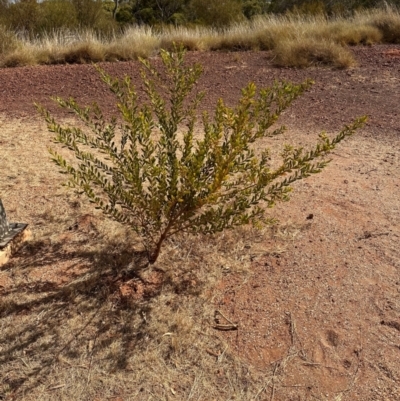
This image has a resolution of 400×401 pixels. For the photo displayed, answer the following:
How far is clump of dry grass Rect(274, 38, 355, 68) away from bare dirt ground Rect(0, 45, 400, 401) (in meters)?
4.03

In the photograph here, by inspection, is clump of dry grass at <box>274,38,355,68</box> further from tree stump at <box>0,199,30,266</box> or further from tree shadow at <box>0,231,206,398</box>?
tree stump at <box>0,199,30,266</box>

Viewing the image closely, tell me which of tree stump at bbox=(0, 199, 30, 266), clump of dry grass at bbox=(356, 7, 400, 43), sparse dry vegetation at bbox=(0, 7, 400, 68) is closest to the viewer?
tree stump at bbox=(0, 199, 30, 266)

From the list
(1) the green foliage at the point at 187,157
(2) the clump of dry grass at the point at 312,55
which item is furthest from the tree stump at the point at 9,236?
(2) the clump of dry grass at the point at 312,55

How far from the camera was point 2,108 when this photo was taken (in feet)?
17.5

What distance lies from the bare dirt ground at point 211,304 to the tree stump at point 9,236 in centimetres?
6

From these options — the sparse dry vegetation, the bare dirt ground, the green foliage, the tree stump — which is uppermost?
the sparse dry vegetation

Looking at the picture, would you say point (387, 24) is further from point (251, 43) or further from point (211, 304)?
point (211, 304)

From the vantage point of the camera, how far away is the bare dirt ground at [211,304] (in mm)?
1934

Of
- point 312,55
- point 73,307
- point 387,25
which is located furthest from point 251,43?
point 73,307

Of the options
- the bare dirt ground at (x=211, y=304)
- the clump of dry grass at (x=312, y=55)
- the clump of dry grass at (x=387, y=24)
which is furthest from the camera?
the clump of dry grass at (x=387, y=24)

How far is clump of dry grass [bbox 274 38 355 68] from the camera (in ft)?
23.1

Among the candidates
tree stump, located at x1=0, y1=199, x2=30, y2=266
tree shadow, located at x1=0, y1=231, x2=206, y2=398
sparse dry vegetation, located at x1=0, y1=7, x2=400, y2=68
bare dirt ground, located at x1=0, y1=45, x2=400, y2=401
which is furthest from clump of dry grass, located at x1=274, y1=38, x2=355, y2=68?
tree stump, located at x1=0, y1=199, x2=30, y2=266

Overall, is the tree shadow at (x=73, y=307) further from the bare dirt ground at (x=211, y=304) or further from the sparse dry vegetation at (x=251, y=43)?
the sparse dry vegetation at (x=251, y=43)

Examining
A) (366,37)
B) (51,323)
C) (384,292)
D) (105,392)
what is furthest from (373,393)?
(366,37)
